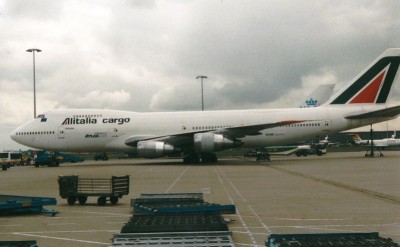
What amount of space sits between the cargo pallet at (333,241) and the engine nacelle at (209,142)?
30264mm

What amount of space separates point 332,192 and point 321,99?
5082 cm

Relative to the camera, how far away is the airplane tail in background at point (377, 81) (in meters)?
41.9

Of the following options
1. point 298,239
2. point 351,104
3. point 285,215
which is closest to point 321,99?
point 351,104

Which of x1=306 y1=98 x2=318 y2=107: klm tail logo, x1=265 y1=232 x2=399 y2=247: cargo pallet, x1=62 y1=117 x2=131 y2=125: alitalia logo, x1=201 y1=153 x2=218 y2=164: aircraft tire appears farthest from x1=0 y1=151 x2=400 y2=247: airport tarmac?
x1=306 y1=98 x2=318 y2=107: klm tail logo

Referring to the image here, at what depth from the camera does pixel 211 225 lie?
8453mm

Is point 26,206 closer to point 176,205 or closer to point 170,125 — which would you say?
point 176,205

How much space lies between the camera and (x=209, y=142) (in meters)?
37.4

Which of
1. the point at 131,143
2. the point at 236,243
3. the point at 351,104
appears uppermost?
the point at 351,104

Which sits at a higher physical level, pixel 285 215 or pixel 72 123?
pixel 72 123

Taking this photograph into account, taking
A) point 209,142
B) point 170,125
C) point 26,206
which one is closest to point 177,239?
point 26,206

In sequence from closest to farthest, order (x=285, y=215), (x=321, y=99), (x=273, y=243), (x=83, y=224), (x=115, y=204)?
(x=273, y=243)
(x=83, y=224)
(x=285, y=215)
(x=115, y=204)
(x=321, y=99)

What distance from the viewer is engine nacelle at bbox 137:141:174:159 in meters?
37.6

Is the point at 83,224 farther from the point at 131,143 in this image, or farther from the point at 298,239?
the point at 131,143

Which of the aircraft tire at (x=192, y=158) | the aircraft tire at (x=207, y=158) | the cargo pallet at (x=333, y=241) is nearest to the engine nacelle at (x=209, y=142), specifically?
the aircraft tire at (x=207, y=158)
